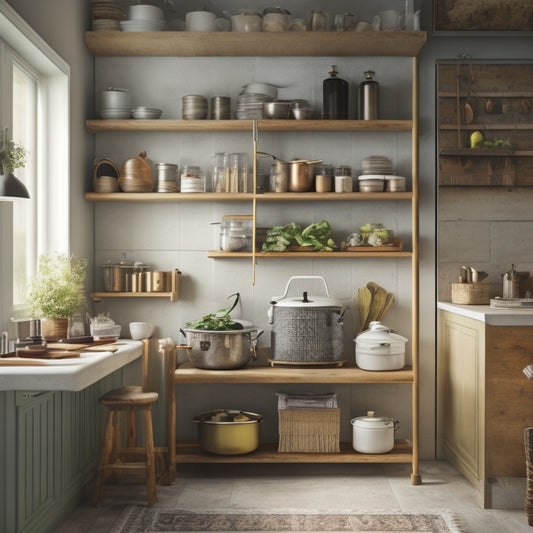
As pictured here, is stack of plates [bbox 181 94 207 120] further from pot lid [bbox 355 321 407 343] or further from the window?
pot lid [bbox 355 321 407 343]

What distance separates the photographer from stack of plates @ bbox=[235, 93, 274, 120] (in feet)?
13.4

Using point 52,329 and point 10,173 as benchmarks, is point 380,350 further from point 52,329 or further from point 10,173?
point 10,173

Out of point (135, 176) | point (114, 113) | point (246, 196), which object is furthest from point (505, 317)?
point (114, 113)

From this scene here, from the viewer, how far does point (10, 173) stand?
2.79 metres

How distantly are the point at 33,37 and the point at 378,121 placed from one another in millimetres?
1984

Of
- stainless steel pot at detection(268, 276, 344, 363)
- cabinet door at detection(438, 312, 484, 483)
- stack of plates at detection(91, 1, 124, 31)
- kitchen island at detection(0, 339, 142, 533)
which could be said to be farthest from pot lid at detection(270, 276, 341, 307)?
stack of plates at detection(91, 1, 124, 31)

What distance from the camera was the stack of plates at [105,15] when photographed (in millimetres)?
3992

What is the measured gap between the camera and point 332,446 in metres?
3.85

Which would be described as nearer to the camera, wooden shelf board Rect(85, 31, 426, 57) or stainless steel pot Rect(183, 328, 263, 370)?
stainless steel pot Rect(183, 328, 263, 370)

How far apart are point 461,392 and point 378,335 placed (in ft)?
1.84

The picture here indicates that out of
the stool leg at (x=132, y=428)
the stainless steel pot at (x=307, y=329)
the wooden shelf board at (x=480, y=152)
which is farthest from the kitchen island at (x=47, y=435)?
the wooden shelf board at (x=480, y=152)

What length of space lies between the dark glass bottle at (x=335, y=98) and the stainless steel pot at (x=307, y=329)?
1129mm

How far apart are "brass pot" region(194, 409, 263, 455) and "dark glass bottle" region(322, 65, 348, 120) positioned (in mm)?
1881

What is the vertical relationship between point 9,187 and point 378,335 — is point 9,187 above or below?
above
